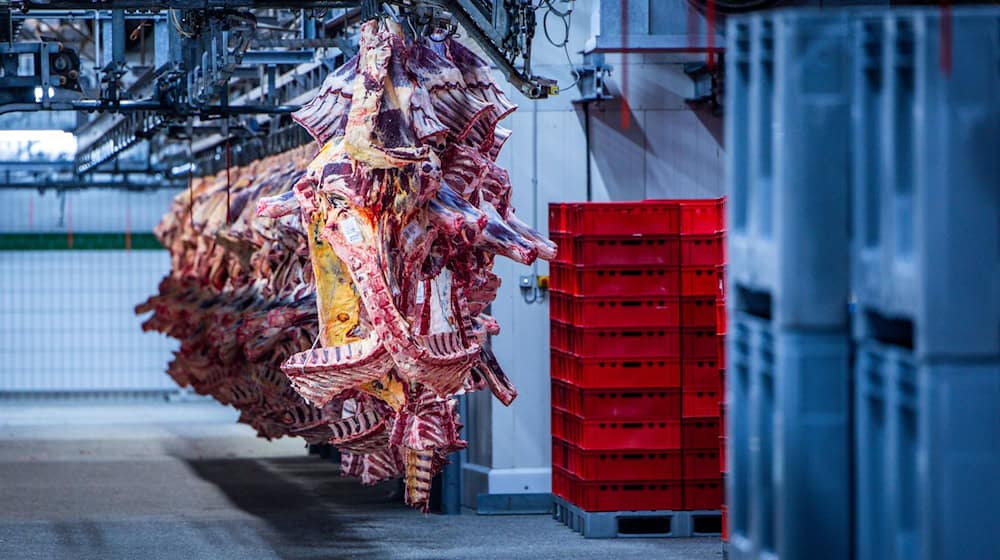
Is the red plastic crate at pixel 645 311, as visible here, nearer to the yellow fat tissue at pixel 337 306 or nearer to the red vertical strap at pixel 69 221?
the yellow fat tissue at pixel 337 306

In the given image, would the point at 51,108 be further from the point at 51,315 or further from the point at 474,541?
the point at 51,315

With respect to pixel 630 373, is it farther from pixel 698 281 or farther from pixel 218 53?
pixel 218 53

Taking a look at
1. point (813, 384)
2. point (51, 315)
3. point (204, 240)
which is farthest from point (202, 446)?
point (813, 384)

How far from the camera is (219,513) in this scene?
12188 mm

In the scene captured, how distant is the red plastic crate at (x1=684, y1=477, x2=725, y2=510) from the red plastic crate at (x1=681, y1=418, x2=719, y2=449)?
24 cm

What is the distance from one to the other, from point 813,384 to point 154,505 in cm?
948

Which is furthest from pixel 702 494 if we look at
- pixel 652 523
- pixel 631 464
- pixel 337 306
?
pixel 337 306

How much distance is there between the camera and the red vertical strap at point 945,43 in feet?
12.2

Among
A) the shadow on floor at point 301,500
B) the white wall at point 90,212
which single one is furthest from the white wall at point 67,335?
the shadow on floor at point 301,500

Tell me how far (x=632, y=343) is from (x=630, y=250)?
61cm

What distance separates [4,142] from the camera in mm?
20109

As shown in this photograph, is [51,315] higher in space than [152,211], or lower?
lower

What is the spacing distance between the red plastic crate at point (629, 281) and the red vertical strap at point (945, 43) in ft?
22.6

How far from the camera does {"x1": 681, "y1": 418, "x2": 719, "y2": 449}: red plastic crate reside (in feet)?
35.0
